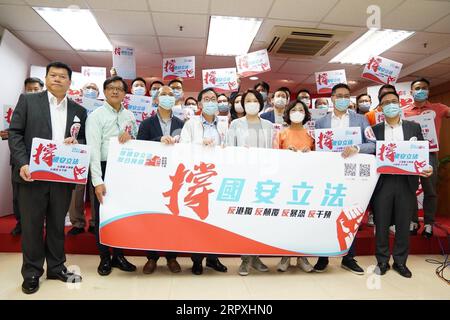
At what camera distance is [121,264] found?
95.6 inches

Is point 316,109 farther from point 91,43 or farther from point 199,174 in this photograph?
point 91,43

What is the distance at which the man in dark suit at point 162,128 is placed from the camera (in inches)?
97.1

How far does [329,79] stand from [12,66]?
16.3 ft

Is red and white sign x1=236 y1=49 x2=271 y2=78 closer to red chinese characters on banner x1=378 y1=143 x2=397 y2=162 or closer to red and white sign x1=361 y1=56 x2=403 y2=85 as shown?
red and white sign x1=361 y1=56 x2=403 y2=85

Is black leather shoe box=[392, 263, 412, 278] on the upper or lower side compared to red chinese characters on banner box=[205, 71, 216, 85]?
lower

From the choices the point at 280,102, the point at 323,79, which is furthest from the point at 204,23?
the point at 323,79

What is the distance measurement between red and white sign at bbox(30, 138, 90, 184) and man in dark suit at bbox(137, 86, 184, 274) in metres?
0.55

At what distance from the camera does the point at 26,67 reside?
4988 mm

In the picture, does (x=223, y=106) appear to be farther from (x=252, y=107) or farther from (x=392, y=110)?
(x=392, y=110)

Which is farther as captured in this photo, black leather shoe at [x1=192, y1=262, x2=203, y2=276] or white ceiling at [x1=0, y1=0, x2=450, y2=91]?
white ceiling at [x1=0, y1=0, x2=450, y2=91]

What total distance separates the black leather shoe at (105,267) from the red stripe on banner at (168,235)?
245mm

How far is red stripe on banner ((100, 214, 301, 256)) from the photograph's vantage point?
2193 millimetres

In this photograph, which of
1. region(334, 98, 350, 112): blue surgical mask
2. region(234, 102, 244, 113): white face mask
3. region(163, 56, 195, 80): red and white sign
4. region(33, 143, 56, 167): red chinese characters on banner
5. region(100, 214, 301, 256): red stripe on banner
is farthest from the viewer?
region(163, 56, 195, 80): red and white sign

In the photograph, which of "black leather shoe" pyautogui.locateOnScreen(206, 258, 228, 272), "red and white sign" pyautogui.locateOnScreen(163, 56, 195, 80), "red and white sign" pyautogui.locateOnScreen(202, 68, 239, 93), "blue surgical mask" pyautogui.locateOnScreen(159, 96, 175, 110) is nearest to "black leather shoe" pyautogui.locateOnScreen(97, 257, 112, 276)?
"black leather shoe" pyautogui.locateOnScreen(206, 258, 228, 272)
